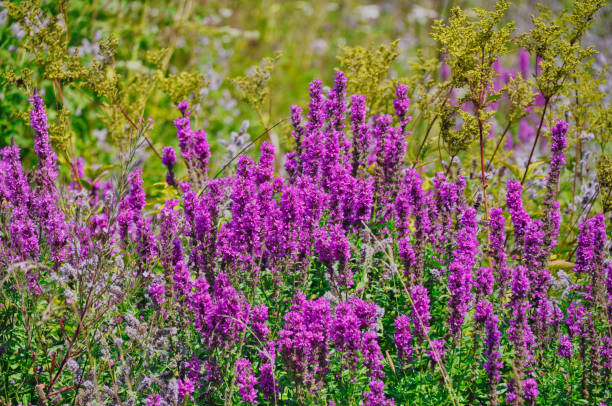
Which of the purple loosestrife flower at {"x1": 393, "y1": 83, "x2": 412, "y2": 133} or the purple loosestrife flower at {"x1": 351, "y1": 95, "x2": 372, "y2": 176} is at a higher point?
the purple loosestrife flower at {"x1": 393, "y1": 83, "x2": 412, "y2": 133}

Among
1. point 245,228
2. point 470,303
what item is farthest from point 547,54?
point 245,228

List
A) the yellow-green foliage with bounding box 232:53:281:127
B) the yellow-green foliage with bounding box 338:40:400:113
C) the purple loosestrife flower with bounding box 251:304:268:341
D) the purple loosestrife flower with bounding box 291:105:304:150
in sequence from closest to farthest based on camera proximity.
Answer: the purple loosestrife flower with bounding box 251:304:268:341 → the purple loosestrife flower with bounding box 291:105:304:150 → the yellow-green foliage with bounding box 338:40:400:113 → the yellow-green foliage with bounding box 232:53:281:127

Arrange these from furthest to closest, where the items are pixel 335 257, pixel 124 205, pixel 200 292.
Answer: pixel 124 205 → pixel 335 257 → pixel 200 292

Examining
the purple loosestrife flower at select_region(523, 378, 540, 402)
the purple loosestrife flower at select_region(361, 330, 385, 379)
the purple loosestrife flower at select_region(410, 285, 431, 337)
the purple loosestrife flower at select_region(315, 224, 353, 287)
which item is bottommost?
the purple loosestrife flower at select_region(523, 378, 540, 402)

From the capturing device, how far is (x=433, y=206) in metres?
3.16

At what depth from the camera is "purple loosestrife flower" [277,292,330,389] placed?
219 cm

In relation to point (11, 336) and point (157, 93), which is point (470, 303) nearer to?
point (11, 336)

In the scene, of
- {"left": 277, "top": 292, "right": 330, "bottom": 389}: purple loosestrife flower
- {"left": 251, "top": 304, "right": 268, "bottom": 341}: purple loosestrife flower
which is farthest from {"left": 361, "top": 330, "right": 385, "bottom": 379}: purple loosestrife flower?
{"left": 251, "top": 304, "right": 268, "bottom": 341}: purple loosestrife flower

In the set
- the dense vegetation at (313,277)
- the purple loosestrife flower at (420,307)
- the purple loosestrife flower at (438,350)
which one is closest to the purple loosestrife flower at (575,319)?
the dense vegetation at (313,277)

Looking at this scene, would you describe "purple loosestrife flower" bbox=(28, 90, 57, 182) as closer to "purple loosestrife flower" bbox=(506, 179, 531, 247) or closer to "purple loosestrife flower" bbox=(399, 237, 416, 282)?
"purple loosestrife flower" bbox=(399, 237, 416, 282)

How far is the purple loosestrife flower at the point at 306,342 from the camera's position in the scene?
7.19 ft

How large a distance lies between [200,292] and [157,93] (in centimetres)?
470

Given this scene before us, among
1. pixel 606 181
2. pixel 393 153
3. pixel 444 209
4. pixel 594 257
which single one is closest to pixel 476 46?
pixel 393 153

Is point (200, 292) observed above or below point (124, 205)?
below
